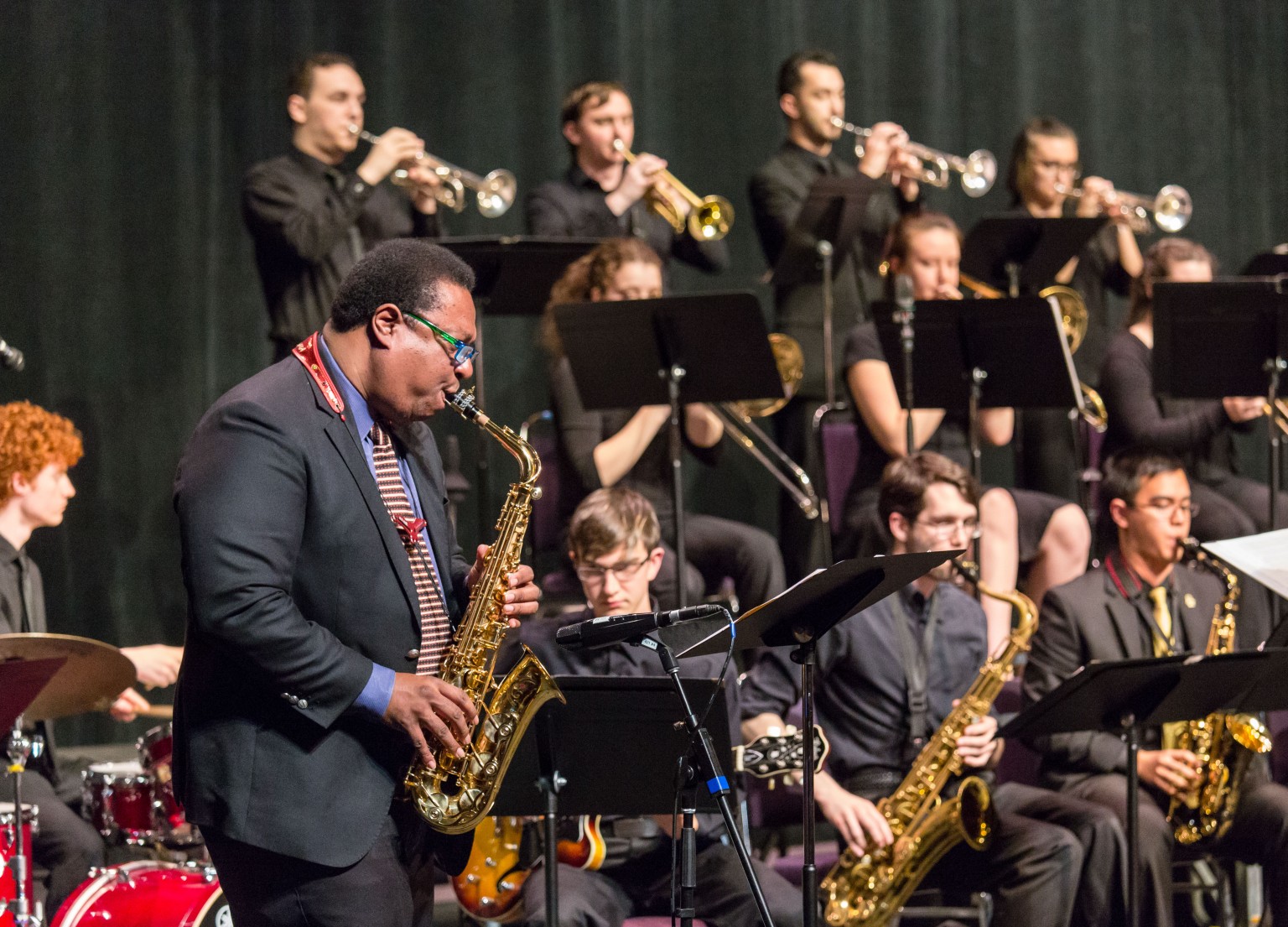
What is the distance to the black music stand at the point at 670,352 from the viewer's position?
5.24 metres

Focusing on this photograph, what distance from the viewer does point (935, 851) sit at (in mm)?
4820

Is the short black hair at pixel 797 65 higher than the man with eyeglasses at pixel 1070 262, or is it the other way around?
the short black hair at pixel 797 65

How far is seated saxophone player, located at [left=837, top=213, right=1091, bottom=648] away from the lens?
19.7ft

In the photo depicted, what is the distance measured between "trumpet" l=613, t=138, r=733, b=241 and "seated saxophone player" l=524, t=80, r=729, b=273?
13 millimetres

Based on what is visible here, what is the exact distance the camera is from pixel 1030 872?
15.3 ft

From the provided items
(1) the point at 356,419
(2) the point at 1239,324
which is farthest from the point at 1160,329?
(1) the point at 356,419

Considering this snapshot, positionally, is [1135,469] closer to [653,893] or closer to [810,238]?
[810,238]

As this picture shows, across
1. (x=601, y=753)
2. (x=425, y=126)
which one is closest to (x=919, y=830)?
(x=601, y=753)

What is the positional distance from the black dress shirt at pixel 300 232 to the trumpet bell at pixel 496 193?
0.53 metres

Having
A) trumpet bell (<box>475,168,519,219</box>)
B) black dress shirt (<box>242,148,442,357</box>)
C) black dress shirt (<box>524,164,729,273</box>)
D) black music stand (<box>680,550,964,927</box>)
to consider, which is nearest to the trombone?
black dress shirt (<box>524,164,729,273</box>)

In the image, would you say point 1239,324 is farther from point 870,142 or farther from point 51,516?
point 51,516

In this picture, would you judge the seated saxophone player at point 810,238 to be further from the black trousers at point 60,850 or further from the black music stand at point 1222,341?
the black trousers at point 60,850

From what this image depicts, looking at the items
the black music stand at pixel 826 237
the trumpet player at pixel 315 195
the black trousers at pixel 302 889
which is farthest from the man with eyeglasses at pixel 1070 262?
the black trousers at pixel 302 889

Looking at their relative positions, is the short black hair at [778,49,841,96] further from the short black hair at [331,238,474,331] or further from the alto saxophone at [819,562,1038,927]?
the short black hair at [331,238,474,331]
